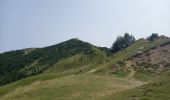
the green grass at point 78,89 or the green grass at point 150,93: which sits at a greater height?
the green grass at point 78,89

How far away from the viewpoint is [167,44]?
10112 cm

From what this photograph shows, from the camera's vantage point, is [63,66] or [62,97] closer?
[62,97]

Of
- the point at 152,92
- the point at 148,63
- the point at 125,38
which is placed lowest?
the point at 152,92

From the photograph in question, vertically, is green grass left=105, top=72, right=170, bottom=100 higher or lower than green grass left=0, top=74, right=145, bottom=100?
lower

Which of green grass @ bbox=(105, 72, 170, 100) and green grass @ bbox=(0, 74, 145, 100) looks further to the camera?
green grass @ bbox=(0, 74, 145, 100)

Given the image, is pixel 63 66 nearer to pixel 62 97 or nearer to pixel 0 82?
pixel 0 82

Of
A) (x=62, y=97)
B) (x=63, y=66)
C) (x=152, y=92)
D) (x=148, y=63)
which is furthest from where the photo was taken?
(x=63, y=66)

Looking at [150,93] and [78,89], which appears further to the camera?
[78,89]

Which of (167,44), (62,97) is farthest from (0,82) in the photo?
(62,97)

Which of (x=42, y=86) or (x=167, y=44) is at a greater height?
(x=167, y=44)

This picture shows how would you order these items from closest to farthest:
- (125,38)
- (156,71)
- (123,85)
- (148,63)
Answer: (123,85), (156,71), (148,63), (125,38)

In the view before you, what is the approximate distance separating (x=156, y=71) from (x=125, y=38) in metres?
99.3

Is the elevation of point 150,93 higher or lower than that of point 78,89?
lower

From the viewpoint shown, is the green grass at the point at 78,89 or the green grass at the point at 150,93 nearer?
the green grass at the point at 150,93
